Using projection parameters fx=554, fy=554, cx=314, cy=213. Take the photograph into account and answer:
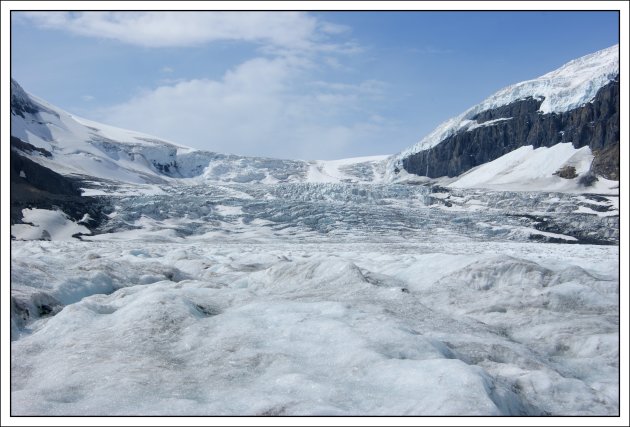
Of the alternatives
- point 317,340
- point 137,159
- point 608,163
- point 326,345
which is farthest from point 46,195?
point 608,163

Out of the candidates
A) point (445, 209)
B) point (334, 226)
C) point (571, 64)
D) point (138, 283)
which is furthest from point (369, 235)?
point (571, 64)

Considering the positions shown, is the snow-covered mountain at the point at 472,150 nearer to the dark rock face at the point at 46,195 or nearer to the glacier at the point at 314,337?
the dark rock face at the point at 46,195

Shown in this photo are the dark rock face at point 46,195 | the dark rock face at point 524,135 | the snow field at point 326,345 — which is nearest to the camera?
the snow field at point 326,345

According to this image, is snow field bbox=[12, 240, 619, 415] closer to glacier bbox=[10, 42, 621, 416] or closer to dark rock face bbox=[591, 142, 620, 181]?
glacier bbox=[10, 42, 621, 416]

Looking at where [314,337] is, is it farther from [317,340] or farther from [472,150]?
[472,150]

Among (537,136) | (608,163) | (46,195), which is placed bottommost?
(46,195)

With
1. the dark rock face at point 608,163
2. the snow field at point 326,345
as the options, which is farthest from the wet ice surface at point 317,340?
the dark rock face at point 608,163
